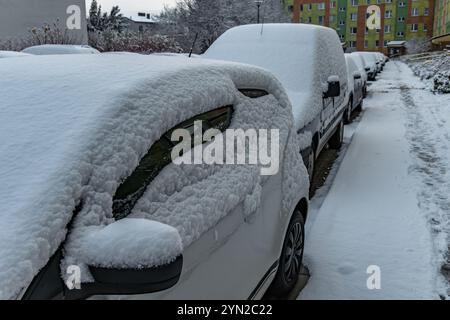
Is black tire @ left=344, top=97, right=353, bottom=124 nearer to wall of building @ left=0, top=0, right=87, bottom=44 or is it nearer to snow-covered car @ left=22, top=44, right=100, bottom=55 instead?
snow-covered car @ left=22, top=44, right=100, bottom=55

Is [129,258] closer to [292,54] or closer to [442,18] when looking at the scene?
[292,54]

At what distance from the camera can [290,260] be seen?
11.3ft

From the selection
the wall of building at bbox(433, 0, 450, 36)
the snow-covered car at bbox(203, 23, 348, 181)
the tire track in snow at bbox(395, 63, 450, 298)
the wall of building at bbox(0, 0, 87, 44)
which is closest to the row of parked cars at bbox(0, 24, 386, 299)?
the tire track in snow at bbox(395, 63, 450, 298)

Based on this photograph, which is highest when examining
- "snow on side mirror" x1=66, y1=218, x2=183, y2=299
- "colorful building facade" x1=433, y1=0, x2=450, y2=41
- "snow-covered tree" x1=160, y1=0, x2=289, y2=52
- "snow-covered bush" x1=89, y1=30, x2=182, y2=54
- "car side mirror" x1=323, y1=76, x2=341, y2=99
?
"colorful building facade" x1=433, y1=0, x2=450, y2=41

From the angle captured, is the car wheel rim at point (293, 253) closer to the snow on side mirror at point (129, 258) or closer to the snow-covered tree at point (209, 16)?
the snow on side mirror at point (129, 258)

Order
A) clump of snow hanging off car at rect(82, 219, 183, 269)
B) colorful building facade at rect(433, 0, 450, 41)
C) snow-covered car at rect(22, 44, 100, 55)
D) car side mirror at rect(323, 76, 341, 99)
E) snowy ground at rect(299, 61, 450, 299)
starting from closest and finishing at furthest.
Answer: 1. clump of snow hanging off car at rect(82, 219, 183, 269)
2. snowy ground at rect(299, 61, 450, 299)
3. car side mirror at rect(323, 76, 341, 99)
4. snow-covered car at rect(22, 44, 100, 55)
5. colorful building facade at rect(433, 0, 450, 41)

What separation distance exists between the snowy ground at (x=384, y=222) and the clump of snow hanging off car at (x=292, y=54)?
1.13 meters

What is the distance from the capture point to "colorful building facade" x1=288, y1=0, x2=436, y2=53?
3022 inches

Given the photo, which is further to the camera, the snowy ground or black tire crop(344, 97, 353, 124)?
black tire crop(344, 97, 353, 124)

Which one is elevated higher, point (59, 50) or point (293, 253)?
point (59, 50)

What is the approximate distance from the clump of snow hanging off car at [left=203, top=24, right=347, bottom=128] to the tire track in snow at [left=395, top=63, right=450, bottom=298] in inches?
63.7

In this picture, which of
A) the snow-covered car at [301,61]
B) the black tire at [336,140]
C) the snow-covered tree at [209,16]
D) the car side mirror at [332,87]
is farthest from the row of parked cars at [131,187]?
the snow-covered tree at [209,16]

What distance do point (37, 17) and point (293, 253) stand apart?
21774mm

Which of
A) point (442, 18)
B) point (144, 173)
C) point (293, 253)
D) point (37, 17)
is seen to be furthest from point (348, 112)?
point (442, 18)
